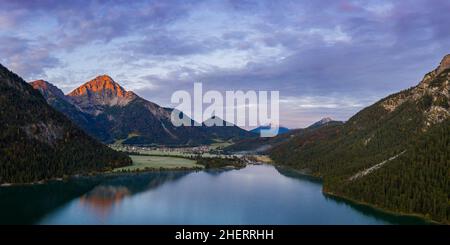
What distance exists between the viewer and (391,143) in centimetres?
19775

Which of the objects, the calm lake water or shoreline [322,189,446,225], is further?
the calm lake water

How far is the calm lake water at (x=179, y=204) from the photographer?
98.8 meters

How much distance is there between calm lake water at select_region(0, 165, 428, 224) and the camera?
9881 centimetres

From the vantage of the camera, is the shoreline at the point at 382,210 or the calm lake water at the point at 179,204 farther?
the calm lake water at the point at 179,204

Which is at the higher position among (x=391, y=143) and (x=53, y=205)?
(x=391, y=143)

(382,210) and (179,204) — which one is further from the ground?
(382,210)

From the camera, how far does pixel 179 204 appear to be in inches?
4825

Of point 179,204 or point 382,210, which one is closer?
point 382,210
